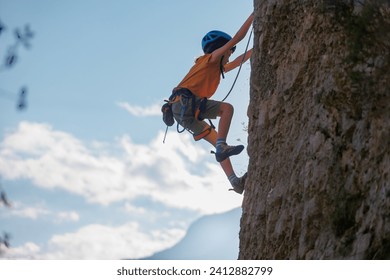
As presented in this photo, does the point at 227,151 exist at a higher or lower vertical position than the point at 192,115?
lower

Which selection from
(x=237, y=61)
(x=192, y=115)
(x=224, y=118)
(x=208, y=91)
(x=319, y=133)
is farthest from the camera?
(x=237, y=61)

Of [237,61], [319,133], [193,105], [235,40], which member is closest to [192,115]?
[193,105]

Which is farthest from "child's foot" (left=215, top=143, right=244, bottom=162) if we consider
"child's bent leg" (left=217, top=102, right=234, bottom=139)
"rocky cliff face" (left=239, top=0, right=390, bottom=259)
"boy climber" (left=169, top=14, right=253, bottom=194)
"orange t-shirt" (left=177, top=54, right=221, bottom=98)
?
"orange t-shirt" (left=177, top=54, right=221, bottom=98)

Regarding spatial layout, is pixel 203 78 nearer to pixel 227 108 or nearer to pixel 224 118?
pixel 227 108

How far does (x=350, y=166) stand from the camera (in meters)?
6.23

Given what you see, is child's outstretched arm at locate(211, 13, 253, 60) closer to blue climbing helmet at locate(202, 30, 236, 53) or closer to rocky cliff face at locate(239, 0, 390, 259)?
blue climbing helmet at locate(202, 30, 236, 53)

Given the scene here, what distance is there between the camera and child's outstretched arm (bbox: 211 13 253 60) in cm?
899

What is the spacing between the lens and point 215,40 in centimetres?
946

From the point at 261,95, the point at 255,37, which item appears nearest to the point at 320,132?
the point at 261,95

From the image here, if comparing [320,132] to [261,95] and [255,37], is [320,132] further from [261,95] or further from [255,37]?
[255,37]

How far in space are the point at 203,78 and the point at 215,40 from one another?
61 cm

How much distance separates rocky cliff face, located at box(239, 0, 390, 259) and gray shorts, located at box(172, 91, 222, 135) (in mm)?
736

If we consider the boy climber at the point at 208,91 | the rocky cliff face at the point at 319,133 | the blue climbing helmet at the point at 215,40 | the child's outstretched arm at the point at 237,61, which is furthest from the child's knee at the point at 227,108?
the blue climbing helmet at the point at 215,40
